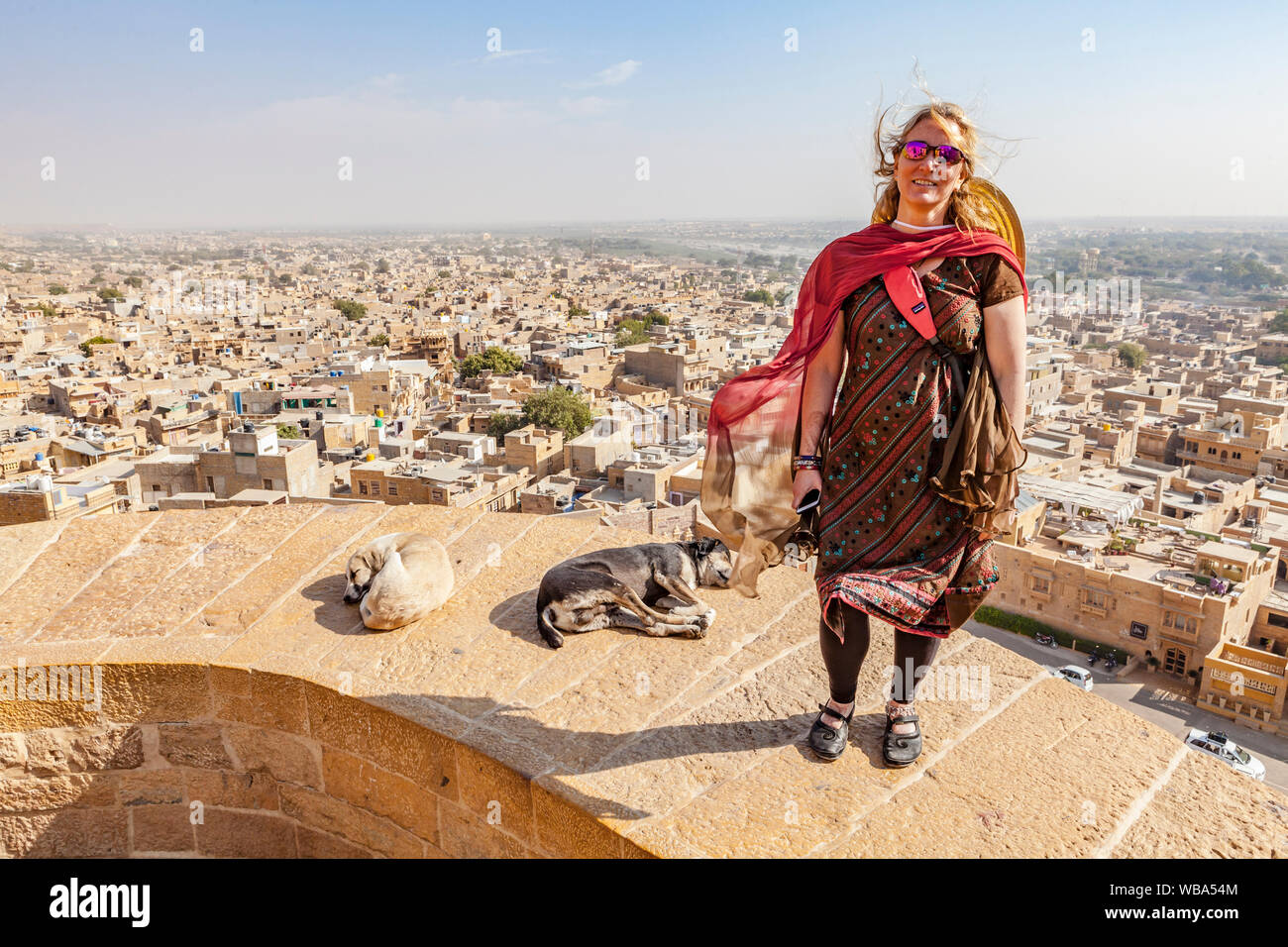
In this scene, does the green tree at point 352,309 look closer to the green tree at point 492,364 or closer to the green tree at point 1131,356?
the green tree at point 492,364

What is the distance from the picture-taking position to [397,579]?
2.16m

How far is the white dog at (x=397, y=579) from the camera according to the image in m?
2.13

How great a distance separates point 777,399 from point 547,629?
0.81 metres

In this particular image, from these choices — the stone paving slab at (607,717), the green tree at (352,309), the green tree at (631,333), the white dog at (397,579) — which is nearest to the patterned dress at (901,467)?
the stone paving slab at (607,717)

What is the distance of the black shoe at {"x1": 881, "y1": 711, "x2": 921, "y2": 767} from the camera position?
5.15 feet

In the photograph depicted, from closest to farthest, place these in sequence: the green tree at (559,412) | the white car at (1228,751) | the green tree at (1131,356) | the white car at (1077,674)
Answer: the white car at (1228,751)
the white car at (1077,674)
the green tree at (559,412)
the green tree at (1131,356)

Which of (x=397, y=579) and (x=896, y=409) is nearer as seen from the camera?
(x=896, y=409)

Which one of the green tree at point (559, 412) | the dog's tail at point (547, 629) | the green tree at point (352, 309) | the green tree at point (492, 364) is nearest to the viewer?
the dog's tail at point (547, 629)

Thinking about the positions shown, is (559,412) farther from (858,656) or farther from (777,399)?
(858,656)

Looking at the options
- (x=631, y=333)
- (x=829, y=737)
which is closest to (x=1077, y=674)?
(x=829, y=737)

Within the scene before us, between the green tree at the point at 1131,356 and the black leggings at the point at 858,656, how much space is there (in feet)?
127

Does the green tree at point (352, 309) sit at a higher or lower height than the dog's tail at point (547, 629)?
higher

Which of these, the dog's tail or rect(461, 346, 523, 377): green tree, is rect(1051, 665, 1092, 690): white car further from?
rect(461, 346, 523, 377): green tree
